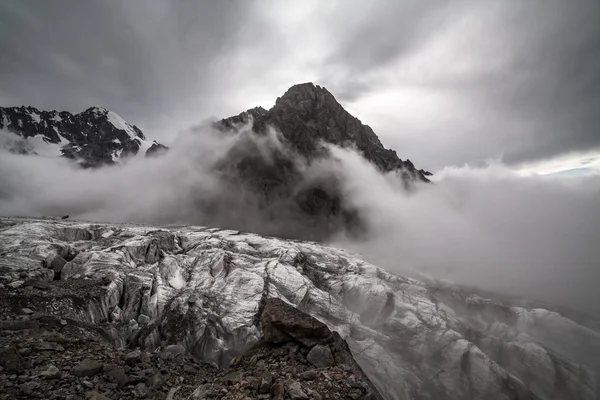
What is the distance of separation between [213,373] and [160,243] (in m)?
51.6

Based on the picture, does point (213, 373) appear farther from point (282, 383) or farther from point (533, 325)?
point (533, 325)

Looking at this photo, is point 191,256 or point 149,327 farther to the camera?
point 191,256

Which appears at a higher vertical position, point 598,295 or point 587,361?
point 598,295

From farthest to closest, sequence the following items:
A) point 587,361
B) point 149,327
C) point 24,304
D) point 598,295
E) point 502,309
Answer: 1. point 598,295
2. point 502,309
3. point 587,361
4. point 149,327
5. point 24,304

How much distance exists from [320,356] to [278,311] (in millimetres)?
4548

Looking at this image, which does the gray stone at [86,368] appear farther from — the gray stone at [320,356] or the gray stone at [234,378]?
the gray stone at [320,356]

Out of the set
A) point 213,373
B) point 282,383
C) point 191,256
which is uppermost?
point 282,383

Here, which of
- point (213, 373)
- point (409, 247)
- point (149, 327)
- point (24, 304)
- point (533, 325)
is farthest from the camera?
point (409, 247)

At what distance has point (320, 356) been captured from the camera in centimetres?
1770

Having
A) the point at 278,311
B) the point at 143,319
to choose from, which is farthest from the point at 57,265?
the point at 278,311

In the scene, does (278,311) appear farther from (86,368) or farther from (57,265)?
(57,265)

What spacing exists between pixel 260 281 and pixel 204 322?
49.1 ft

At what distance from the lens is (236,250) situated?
245 ft

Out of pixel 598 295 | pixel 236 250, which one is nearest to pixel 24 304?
pixel 236 250
